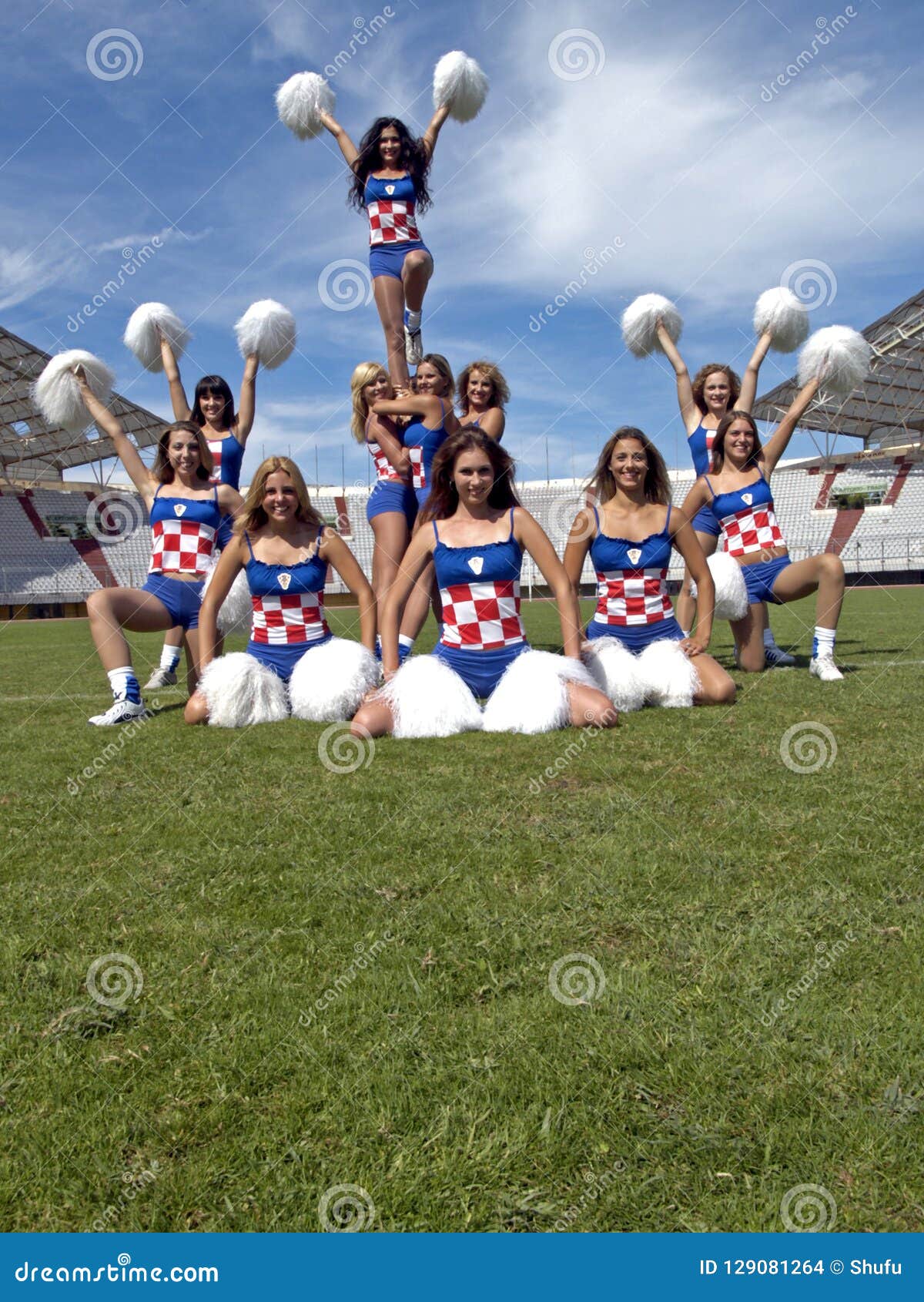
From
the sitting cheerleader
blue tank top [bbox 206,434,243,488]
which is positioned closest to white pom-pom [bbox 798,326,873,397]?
the sitting cheerleader

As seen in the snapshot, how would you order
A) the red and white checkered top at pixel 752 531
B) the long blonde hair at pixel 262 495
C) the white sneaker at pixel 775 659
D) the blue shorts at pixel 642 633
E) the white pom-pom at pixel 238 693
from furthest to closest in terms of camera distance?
the white sneaker at pixel 775 659
the red and white checkered top at pixel 752 531
the blue shorts at pixel 642 633
the long blonde hair at pixel 262 495
the white pom-pom at pixel 238 693

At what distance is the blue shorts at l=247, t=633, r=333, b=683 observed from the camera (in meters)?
4.83

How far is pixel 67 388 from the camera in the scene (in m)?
5.75

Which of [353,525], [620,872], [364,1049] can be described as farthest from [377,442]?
[353,525]

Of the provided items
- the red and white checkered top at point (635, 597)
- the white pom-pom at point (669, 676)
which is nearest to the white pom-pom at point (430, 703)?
the white pom-pom at point (669, 676)

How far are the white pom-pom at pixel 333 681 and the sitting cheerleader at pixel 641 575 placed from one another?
1.18 m

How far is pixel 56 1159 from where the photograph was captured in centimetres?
117

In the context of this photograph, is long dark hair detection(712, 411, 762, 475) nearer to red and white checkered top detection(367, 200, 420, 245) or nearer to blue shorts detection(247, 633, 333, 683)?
red and white checkered top detection(367, 200, 420, 245)

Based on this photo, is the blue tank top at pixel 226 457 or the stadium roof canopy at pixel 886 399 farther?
the stadium roof canopy at pixel 886 399

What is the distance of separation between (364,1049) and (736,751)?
94.6 inches

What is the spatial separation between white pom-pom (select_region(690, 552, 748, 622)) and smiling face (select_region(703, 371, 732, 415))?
150 cm

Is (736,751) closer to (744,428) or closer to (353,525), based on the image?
(744,428)

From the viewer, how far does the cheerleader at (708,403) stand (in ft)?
21.6

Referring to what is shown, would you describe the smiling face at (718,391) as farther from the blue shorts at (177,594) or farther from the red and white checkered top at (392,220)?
the blue shorts at (177,594)
